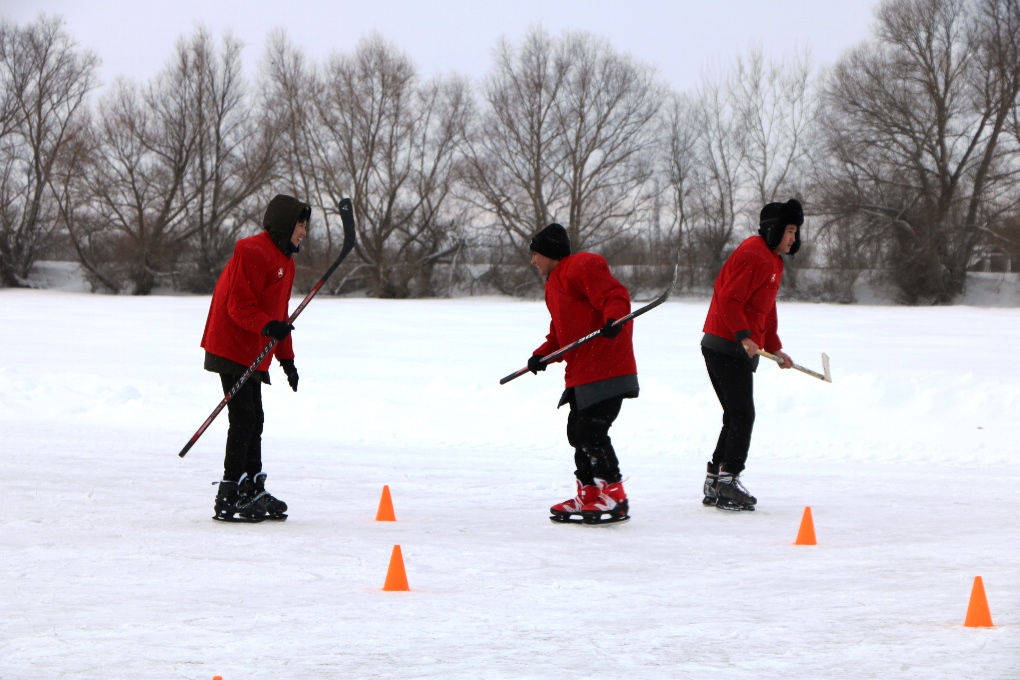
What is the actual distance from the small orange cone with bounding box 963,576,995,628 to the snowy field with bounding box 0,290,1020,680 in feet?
0.14

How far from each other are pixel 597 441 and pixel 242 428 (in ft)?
5.87

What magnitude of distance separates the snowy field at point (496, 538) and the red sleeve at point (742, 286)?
41.8 inches

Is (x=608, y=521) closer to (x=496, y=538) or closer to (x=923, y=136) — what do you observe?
(x=496, y=538)

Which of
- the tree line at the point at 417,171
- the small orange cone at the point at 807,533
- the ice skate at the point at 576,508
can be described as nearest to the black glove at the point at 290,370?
the ice skate at the point at 576,508

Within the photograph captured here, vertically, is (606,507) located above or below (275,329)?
below

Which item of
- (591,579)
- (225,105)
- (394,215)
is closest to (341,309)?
(394,215)

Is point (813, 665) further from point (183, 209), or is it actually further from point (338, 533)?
point (183, 209)

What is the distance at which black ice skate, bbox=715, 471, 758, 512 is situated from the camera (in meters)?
5.98

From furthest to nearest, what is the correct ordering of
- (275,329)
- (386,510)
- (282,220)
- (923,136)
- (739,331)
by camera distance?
1. (923,136)
2. (739,331)
3. (386,510)
4. (282,220)
5. (275,329)

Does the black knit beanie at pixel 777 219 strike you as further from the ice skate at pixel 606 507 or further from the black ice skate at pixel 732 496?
the ice skate at pixel 606 507

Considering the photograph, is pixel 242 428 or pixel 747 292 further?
pixel 747 292

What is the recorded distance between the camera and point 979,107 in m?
33.4

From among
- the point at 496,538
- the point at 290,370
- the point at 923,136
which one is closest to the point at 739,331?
the point at 496,538

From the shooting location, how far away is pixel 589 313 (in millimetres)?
5660
